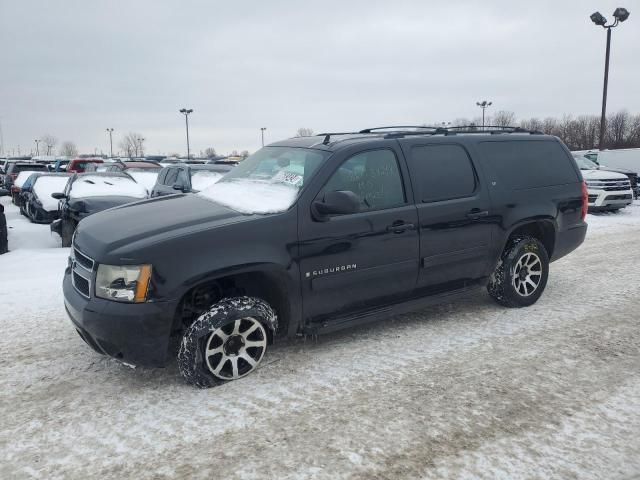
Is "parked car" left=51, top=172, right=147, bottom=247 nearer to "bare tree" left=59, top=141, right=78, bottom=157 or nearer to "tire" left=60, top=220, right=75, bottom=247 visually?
"tire" left=60, top=220, right=75, bottom=247

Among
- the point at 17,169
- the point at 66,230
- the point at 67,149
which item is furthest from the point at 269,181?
the point at 67,149

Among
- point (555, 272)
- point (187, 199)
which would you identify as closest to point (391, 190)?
point (187, 199)

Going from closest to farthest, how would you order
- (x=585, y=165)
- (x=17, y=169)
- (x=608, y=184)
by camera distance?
(x=608, y=184) → (x=585, y=165) → (x=17, y=169)

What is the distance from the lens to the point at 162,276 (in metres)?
3.15

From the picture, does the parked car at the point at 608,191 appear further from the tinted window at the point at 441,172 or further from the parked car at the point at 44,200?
the parked car at the point at 44,200

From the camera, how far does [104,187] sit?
10.4 metres

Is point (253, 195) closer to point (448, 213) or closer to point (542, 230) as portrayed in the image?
point (448, 213)

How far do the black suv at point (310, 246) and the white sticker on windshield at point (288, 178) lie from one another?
13 mm

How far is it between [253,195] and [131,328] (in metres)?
1.49

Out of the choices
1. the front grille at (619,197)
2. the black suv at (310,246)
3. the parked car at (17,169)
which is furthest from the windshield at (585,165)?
the parked car at (17,169)

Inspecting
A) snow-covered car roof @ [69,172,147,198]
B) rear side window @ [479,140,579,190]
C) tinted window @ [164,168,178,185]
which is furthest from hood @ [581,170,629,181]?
snow-covered car roof @ [69,172,147,198]

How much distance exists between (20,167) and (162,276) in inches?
1008

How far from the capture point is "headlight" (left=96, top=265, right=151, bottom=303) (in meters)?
3.13

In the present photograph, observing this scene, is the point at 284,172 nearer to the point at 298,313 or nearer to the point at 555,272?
the point at 298,313
